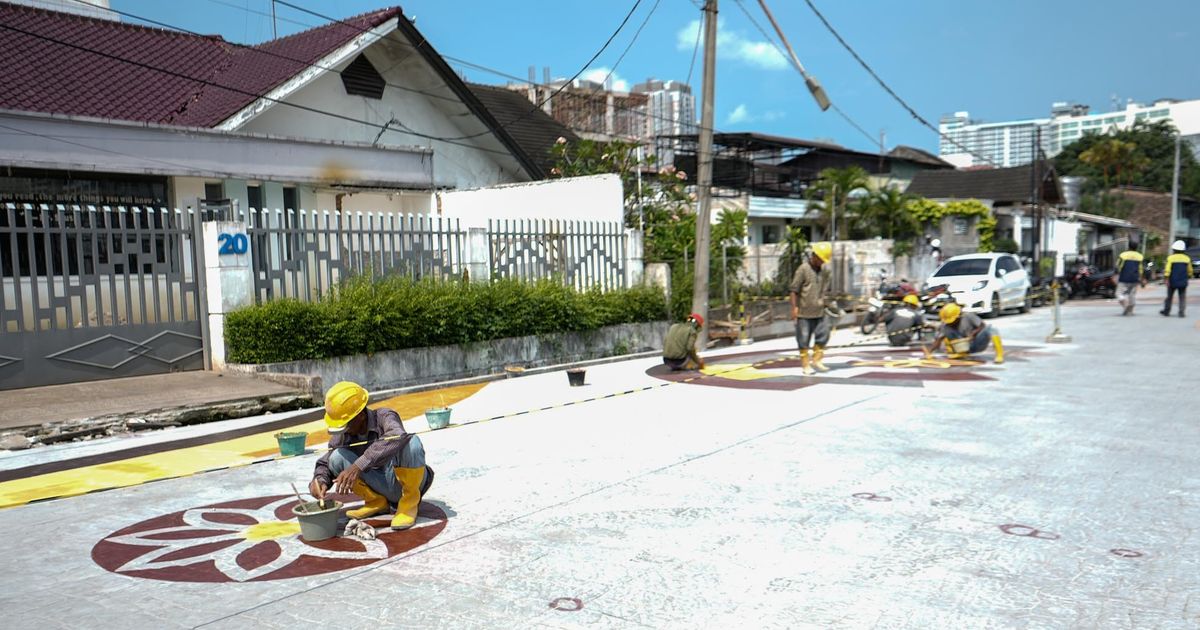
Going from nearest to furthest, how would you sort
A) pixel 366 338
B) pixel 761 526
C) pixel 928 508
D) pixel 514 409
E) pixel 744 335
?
pixel 761 526, pixel 928 508, pixel 514 409, pixel 366 338, pixel 744 335

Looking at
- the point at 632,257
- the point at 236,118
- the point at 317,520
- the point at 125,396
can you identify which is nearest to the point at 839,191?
the point at 632,257

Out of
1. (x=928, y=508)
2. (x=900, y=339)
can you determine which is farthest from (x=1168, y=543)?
(x=900, y=339)

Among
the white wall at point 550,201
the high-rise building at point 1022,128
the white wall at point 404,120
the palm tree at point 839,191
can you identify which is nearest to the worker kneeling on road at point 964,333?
the white wall at point 550,201

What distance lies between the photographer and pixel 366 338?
475 inches

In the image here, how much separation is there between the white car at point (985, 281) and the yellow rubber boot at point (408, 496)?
1961 cm

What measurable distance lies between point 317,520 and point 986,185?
149 ft

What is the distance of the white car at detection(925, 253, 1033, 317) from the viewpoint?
2333cm

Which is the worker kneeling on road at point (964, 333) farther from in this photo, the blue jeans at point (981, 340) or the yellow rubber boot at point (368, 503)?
the yellow rubber boot at point (368, 503)

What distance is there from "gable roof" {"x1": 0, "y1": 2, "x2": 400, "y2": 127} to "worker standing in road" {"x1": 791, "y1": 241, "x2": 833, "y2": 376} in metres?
10.5

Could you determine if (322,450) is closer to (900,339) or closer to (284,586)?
(284,586)

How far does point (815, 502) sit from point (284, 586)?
359 centimetres

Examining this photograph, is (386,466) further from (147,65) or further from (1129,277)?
(1129,277)

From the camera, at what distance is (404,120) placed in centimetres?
2052

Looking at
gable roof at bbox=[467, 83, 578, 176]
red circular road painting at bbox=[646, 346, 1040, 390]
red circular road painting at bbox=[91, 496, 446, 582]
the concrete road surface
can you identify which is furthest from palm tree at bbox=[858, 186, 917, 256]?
red circular road painting at bbox=[91, 496, 446, 582]
